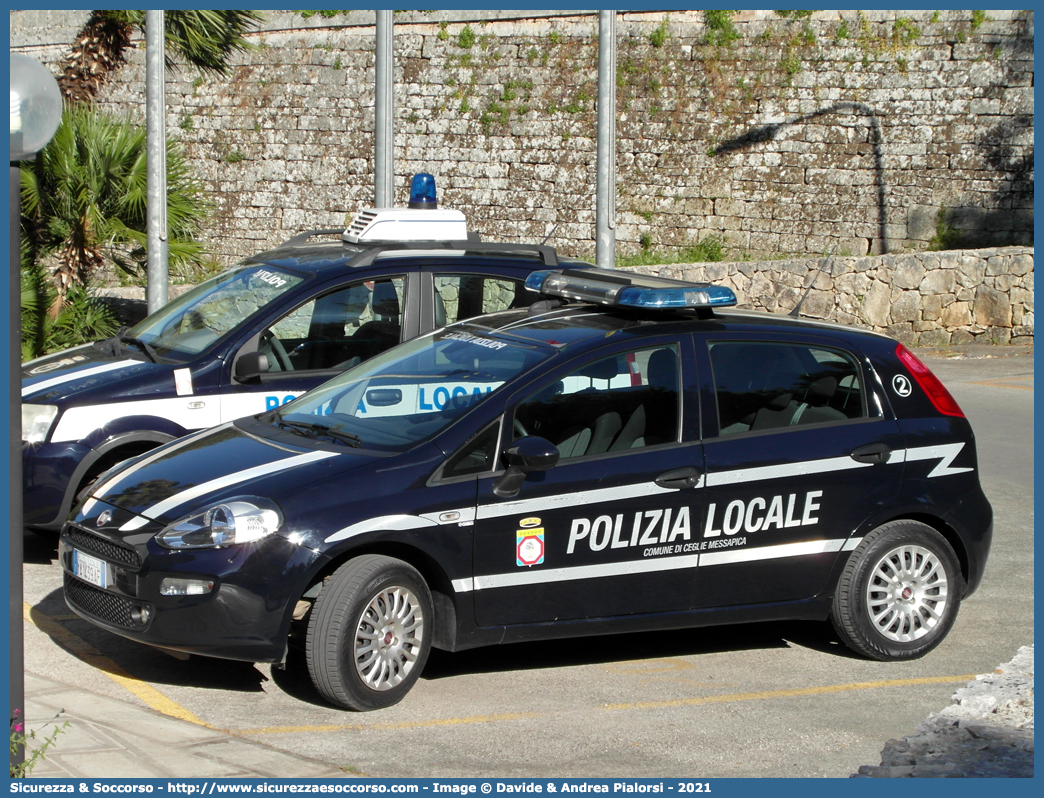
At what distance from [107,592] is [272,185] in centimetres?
2037

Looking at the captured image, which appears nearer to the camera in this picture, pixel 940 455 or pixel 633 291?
pixel 633 291

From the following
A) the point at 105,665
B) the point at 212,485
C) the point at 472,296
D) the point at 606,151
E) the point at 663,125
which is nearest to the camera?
the point at 212,485

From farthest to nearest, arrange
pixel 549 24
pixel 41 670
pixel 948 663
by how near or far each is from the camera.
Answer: pixel 549 24 → pixel 948 663 → pixel 41 670

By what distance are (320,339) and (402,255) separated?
74 centimetres

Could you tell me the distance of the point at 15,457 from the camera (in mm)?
3768

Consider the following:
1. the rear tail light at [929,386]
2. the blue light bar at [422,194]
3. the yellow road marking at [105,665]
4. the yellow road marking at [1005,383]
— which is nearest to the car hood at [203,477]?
the yellow road marking at [105,665]

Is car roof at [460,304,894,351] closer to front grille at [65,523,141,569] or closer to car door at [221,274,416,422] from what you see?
car door at [221,274,416,422]

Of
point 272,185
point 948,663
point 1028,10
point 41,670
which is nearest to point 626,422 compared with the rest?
point 948,663

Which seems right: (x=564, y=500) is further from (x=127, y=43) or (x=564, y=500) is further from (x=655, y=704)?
(x=127, y=43)

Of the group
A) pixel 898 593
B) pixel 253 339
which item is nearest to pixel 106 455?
pixel 253 339

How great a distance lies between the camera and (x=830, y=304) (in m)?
17.1

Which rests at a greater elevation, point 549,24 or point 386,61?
point 549,24

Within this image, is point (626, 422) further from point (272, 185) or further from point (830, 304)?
point (272, 185)

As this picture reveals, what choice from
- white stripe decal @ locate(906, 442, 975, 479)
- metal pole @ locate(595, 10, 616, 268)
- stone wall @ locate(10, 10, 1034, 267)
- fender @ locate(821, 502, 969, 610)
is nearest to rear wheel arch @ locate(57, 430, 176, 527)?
fender @ locate(821, 502, 969, 610)
